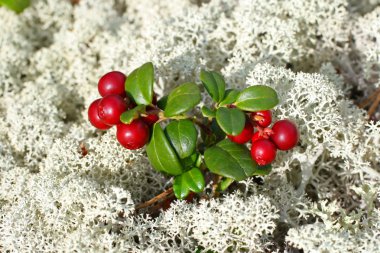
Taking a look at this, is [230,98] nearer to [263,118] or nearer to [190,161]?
[263,118]

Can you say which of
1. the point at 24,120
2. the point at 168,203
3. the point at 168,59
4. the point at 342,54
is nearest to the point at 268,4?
the point at 342,54

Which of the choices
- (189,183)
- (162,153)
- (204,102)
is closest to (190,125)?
(162,153)

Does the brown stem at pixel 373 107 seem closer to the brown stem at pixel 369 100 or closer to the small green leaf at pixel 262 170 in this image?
the brown stem at pixel 369 100

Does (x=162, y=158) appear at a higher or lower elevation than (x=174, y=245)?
higher

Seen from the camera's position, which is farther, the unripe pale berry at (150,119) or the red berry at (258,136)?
the unripe pale berry at (150,119)

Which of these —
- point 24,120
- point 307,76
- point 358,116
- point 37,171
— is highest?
point 307,76

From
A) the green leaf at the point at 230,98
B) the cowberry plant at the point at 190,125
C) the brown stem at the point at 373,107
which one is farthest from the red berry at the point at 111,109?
the brown stem at the point at 373,107

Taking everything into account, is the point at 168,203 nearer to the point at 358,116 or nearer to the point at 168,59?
the point at 168,59

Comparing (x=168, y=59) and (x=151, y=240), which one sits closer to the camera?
(x=151, y=240)
